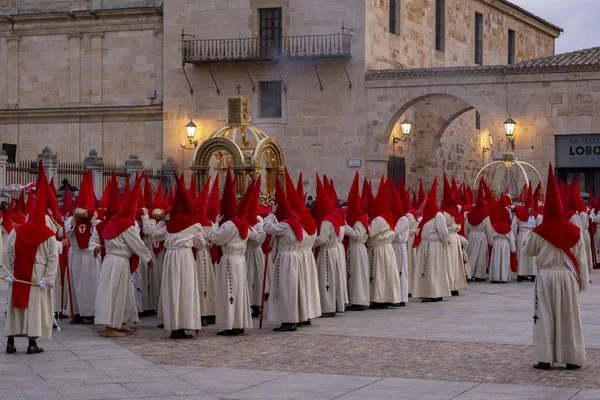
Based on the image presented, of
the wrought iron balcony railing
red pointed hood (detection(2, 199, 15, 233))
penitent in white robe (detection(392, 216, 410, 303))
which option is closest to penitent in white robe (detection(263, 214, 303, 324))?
penitent in white robe (detection(392, 216, 410, 303))

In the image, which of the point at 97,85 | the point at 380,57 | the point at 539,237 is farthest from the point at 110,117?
the point at 539,237

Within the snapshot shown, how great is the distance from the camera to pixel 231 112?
74.0ft

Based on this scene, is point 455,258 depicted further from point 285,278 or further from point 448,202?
point 285,278

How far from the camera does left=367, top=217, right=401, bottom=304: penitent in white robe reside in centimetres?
1725

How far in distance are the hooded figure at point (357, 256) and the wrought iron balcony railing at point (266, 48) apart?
1666 cm

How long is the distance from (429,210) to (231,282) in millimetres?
5353

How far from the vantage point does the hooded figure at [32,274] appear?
12250 mm

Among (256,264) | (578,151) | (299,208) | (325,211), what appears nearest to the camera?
(299,208)

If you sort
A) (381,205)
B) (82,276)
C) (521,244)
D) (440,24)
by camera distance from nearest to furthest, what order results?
(82,276) → (381,205) → (521,244) → (440,24)

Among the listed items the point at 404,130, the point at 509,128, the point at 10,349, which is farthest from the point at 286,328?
the point at 404,130

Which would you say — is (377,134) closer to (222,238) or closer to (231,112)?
(231,112)

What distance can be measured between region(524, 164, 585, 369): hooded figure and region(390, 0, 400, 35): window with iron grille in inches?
960

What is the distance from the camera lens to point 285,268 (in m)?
14.5

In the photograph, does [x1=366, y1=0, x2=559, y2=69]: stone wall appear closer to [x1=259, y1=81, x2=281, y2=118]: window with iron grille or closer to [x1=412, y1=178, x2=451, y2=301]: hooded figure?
[x1=259, y1=81, x2=281, y2=118]: window with iron grille
